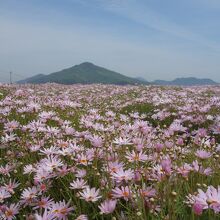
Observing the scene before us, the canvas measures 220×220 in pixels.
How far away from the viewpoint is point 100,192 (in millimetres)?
3432

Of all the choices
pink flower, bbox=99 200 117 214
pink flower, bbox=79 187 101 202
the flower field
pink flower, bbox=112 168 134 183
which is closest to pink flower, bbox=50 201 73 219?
the flower field

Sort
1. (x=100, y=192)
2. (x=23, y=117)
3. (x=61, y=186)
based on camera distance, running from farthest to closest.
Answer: (x=23, y=117)
(x=61, y=186)
(x=100, y=192)

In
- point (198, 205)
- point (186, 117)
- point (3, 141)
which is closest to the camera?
point (198, 205)

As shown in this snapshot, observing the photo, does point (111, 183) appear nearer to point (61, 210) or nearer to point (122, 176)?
point (122, 176)

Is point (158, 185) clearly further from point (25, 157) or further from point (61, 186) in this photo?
point (25, 157)

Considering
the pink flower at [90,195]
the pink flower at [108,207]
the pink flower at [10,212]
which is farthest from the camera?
the pink flower at [10,212]

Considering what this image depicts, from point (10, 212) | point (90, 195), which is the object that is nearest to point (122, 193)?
point (90, 195)

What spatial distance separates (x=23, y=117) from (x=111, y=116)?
1667 mm

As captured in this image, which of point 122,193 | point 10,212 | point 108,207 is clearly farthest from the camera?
point 10,212

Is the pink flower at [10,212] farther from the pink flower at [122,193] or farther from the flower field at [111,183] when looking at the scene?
the pink flower at [122,193]

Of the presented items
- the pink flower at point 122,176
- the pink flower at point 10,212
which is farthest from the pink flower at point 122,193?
the pink flower at point 10,212

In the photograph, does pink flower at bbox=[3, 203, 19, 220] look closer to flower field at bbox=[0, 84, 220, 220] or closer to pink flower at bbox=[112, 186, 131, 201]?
flower field at bbox=[0, 84, 220, 220]

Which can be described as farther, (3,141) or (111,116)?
(111,116)

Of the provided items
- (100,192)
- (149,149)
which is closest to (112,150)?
(149,149)
